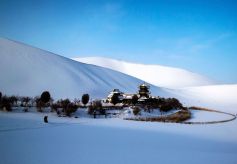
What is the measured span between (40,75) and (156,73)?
118987mm

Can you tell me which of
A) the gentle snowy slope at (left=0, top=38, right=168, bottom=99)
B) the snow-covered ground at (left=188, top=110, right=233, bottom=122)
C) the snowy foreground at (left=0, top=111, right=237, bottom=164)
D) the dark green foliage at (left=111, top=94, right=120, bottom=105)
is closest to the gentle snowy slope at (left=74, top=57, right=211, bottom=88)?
the gentle snowy slope at (left=0, top=38, right=168, bottom=99)

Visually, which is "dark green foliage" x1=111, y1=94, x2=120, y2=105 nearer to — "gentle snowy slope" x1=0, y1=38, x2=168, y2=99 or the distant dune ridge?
the distant dune ridge

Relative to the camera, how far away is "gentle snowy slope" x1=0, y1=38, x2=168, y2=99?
61875 millimetres

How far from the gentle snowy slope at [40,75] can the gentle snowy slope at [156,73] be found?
2905 inches

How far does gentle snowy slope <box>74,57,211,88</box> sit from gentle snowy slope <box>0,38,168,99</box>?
7379 cm

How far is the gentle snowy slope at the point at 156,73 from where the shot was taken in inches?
6417

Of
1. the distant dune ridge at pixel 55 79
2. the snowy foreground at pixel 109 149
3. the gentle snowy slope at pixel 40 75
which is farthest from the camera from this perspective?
the distant dune ridge at pixel 55 79

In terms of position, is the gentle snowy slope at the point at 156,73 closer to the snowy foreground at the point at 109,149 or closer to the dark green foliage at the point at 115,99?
the dark green foliage at the point at 115,99

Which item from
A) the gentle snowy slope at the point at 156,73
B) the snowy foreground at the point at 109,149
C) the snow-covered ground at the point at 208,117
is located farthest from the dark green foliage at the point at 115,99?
the gentle snowy slope at the point at 156,73

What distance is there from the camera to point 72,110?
29.9m

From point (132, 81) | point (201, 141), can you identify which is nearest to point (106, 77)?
point (132, 81)

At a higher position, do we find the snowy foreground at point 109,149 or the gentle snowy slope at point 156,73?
the gentle snowy slope at point 156,73

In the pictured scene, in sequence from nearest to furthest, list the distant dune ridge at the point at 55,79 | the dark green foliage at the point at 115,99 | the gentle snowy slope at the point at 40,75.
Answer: the dark green foliage at the point at 115,99, the gentle snowy slope at the point at 40,75, the distant dune ridge at the point at 55,79

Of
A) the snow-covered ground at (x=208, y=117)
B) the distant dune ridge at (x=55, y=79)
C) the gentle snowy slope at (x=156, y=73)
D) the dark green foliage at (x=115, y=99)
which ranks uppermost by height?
the gentle snowy slope at (x=156, y=73)
